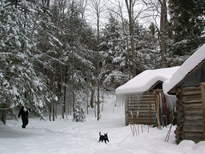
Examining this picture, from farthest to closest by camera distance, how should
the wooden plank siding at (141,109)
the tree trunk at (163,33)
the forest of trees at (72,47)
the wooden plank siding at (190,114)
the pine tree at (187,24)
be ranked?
the tree trunk at (163,33)
the pine tree at (187,24)
the wooden plank siding at (141,109)
the forest of trees at (72,47)
the wooden plank siding at (190,114)

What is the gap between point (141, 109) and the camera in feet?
64.0

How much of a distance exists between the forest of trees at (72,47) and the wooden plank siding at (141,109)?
16.9 ft

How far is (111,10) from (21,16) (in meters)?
17.5

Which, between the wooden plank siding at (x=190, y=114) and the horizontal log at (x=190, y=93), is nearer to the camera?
the wooden plank siding at (x=190, y=114)

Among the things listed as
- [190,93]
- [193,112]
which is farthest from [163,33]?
[193,112]

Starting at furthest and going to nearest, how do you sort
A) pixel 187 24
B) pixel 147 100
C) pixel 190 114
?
1. pixel 187 24
2. pixel 147 100
3. pixel 190 114

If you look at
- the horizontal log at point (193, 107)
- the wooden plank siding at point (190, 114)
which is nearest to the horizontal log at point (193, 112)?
the wooden plank siding at point (190, 114)

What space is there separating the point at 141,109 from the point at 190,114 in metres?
7.81

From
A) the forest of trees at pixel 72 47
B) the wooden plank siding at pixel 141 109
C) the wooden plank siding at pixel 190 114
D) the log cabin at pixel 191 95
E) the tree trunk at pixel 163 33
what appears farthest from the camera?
the tree trunk at pixel 163 33

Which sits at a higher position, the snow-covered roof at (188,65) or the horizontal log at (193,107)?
the snow-covered roof at (188,65)

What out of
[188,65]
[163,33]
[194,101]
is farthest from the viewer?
[163,33]

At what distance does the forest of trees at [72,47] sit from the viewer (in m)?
14.0

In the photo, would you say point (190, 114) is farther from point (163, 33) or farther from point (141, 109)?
point (163, 33)

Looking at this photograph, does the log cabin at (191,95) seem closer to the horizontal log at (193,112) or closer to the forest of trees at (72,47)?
the horizontal log at (193,112)
